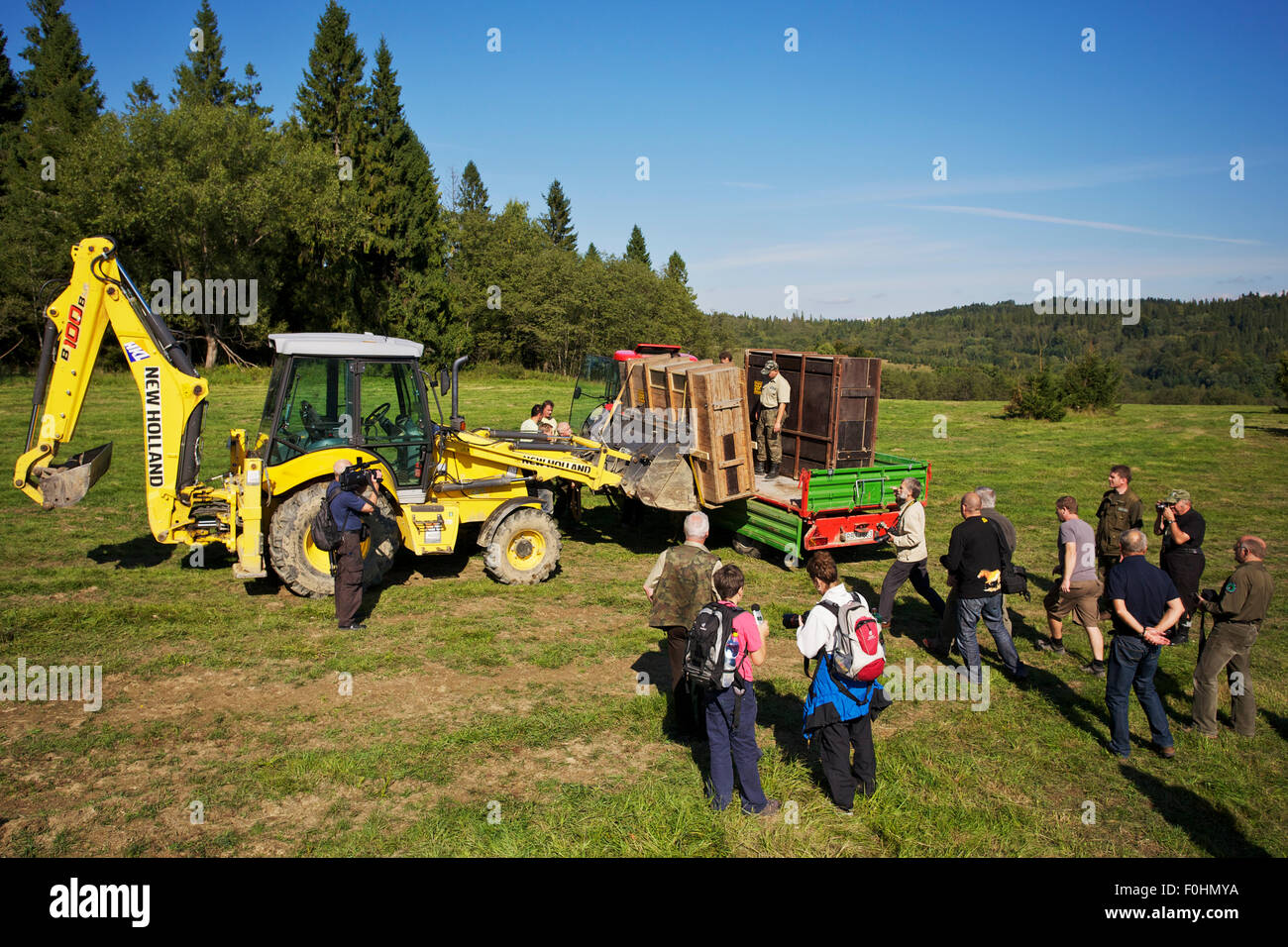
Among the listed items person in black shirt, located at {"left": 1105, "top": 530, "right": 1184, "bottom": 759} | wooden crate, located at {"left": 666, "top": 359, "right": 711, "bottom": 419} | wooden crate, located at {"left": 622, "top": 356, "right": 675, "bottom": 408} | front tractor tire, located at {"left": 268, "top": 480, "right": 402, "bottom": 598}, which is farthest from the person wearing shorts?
front tractor tire, located at {"left": 268, "top": 480, "right": 402, "bottom": 598}

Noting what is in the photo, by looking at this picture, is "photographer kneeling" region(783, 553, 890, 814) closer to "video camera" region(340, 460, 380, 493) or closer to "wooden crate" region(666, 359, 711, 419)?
"video camera" region(340, 460, 380, 493)

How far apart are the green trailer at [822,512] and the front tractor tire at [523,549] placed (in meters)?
3.13

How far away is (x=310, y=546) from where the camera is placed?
9.33m

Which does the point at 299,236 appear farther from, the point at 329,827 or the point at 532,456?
the point at 329,827

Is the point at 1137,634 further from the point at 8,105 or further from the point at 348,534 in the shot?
the point at 8,105

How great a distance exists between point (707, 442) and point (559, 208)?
72992 mm

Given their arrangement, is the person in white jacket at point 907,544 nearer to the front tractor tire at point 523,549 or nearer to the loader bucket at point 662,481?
the loader bucket at point 662,481

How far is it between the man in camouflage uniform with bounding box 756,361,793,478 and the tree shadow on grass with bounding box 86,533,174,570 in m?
9.07

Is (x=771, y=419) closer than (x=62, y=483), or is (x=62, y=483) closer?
(x=62, y=483)

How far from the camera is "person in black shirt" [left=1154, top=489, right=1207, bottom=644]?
7766 mm

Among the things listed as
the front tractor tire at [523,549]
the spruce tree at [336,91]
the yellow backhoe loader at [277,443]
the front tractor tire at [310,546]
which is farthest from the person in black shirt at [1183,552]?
the spruce tree at [336,91]

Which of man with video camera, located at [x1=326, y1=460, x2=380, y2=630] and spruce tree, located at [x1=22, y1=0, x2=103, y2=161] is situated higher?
spruce tree, located at [x1=22, y1=0, x2=103, y2=161]

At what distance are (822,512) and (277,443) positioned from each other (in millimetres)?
7105

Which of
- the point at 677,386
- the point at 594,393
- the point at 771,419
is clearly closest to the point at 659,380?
the point at 677,386
